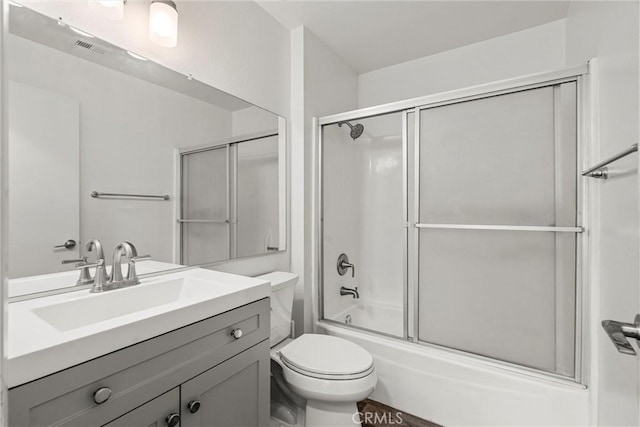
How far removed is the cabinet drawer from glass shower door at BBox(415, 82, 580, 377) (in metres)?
1.20

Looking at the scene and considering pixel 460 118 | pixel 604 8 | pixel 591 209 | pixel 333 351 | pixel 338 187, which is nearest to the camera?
pixel 604 8

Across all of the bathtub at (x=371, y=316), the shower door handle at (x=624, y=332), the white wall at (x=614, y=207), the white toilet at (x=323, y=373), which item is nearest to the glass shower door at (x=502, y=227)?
the white wall at (x=614, y=207)

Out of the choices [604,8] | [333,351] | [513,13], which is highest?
[513,13]

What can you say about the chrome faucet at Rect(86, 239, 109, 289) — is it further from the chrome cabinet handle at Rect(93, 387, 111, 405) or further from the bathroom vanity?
the chrome cabinet handle at Rect(93, 387, 111, 405)

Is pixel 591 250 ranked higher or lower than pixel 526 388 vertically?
higher

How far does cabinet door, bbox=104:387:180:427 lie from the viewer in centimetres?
76

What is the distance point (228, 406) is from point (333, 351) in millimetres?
652

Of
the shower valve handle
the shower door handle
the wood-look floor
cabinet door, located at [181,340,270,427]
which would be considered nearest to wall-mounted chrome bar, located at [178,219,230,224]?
cabinet door, located at [181,340,270,427]

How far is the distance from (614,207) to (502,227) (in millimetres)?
495

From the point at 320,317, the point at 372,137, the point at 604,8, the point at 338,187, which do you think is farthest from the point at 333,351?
the point at 604,8

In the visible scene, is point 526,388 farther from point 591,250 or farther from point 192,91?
point 192,91

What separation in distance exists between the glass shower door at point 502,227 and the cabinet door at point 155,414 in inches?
54.2

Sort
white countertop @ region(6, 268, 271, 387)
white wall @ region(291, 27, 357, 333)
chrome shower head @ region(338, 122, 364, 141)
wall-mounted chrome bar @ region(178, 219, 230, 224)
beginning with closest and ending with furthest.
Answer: white countertop @ region(6, 268, 271, 387), wall-mounted chrome bar @ region(178, 219, 230, 224), white wall @ region(291, 27, 357, 333), chrome shower head @ region(338, 122, 364, 141)

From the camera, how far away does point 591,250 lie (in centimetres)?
134
